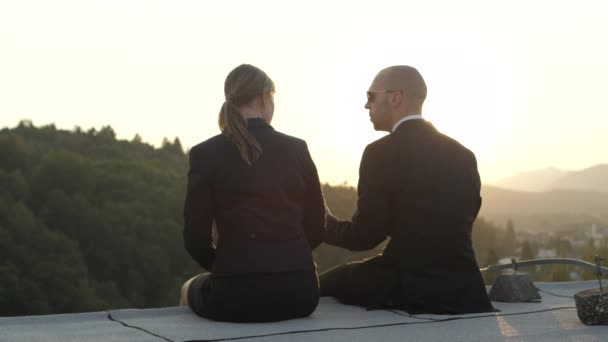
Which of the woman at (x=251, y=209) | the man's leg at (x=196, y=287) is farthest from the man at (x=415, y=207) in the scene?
the man's leg at (x=196, y=287)

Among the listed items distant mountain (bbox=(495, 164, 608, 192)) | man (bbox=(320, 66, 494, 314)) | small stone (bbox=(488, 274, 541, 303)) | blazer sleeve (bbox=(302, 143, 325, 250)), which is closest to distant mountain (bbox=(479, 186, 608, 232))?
distant mountain (bbox=(495, 164, 608, 192))

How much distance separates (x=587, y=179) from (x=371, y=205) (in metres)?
118

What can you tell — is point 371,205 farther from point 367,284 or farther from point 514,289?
point 514,289

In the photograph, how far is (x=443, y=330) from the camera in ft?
11.0

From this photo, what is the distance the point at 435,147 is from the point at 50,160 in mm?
47936

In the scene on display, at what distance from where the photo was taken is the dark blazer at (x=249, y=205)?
334 cm

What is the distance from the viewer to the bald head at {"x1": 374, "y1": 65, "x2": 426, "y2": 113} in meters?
3.81

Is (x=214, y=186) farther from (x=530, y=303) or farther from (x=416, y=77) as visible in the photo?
(x=530, y=303)

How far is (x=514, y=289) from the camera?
4.45 m

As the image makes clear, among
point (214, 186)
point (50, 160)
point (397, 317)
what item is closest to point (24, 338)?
point (214, 186)

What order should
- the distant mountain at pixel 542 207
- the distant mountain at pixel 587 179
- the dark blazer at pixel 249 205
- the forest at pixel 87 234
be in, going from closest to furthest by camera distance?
the dark blazer at pixel 249 205
the forest at pixel 87 234
the distant mountain at pixel 542 207
the distant mountain at pixel 587 179

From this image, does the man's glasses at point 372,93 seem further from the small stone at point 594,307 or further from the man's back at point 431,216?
the small stone at point 594,307

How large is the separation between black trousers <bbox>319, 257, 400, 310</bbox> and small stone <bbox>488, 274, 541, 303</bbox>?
0.85 metres

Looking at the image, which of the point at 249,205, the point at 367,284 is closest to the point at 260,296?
the point at 249,205
